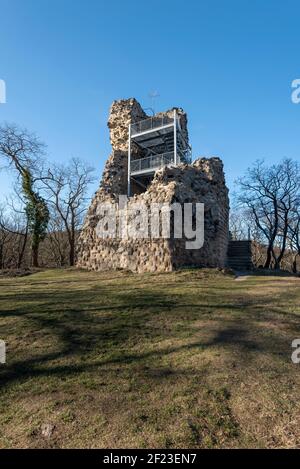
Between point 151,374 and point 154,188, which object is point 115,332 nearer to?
point 151,374

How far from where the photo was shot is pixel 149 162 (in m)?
18.4

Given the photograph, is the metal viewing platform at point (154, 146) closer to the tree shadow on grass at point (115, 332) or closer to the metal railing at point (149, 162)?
the metal railing at point (149, 162)

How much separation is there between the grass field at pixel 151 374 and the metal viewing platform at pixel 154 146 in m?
12.9

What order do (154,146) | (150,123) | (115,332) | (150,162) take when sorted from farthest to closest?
1. (154,146)
2. (150,123)
3. (150,162)
4. (115,332)

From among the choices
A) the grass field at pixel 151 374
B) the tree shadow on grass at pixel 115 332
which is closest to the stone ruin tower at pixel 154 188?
the tree shadow on grass at pixel 115 332

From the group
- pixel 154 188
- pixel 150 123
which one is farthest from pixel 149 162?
pixel 154 188

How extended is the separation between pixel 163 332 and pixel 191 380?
1.52 metres

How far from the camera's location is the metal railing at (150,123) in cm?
1867

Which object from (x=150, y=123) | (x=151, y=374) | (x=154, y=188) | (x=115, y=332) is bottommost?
(x=151, y=374)

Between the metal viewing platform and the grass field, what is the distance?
42.4ft

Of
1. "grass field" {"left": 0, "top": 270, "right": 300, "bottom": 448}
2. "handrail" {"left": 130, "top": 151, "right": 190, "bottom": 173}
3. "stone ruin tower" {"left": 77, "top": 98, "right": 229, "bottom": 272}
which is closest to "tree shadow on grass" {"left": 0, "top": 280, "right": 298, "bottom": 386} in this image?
"grass field" {"left": 0, "top": 270, "right": 300, "bottom": 448}

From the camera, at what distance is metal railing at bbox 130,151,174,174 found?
18.0 meters

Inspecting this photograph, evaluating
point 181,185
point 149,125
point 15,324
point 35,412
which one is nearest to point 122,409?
point 35,412

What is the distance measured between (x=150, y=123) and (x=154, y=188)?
7.88 m
